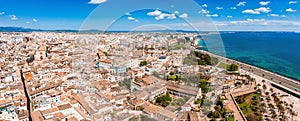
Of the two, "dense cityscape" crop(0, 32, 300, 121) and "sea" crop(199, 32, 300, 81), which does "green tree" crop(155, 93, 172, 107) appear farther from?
"sea" crop(199, 32, 300, 81)

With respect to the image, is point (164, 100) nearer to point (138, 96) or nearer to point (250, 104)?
point (138, 96)

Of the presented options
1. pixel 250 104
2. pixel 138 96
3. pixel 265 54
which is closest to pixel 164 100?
pixel 138 96

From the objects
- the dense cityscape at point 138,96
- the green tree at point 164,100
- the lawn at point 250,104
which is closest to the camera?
the dense cityscape at point 138,96

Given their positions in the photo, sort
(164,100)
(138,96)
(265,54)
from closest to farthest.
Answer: (164,100) < (138,96) < (265,54)

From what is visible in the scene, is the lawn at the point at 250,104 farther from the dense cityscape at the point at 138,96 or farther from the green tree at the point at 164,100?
the green tree at the point at 164,100

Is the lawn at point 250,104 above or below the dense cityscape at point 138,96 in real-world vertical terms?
below

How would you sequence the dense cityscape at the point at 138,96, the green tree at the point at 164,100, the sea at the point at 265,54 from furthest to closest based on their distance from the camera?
the sea at the point at 265,54 → the green tree at the point at 164,100 → the dense cityscape at the point at 138,96

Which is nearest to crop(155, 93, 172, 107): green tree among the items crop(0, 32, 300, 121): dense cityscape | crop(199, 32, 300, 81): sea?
crop(0, 32, 300, 121): dense cityscape

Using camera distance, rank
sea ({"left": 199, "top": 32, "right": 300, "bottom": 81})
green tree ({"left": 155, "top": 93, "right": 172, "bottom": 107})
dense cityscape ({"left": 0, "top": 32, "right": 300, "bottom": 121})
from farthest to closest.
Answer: sea ({"left": 199, "top": 32, "right": 300, "bottom": 81}) → green tree ({"left": 155, "top": 93, "right": 172, "bottom": 107}) → dense cityscape ({"left": 0, "top": 32, "right": 300, "bottom": 121})

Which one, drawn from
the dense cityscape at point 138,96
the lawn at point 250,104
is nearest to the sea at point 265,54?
the dense cityscape at point 138,96

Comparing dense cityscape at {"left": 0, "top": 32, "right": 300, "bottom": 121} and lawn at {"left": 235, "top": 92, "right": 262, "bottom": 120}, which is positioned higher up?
dense cityscape at {"left": 0, "top": 32, "right": 300, "bottom": 121}

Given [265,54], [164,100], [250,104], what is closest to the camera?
[164,100]
